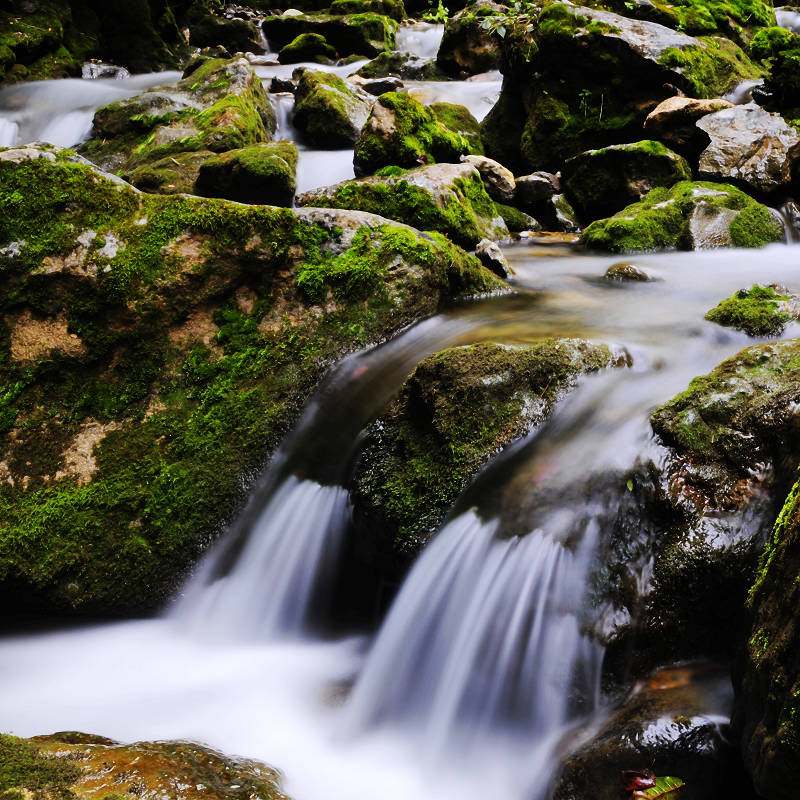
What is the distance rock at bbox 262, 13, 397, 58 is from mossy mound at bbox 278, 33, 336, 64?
0.82 metres

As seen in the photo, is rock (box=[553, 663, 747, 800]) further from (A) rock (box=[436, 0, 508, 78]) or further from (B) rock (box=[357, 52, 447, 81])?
(B) rock (box=[357, 52, 447, 81])

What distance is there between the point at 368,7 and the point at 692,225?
22.1 metres

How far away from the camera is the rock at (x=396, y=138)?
8.53m

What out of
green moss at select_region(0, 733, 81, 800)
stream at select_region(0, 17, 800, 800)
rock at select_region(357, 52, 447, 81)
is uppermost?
rock at select_region(357, 52, 447, 81)

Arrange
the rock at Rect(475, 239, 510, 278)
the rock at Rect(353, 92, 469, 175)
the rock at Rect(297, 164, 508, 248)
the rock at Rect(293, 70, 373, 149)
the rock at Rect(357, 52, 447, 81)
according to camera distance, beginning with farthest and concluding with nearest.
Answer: the rock at Rect(357, 52, 447, 81), the rock at Rect(293, 70, 373, 149), the rock at Rect(353, 92, 469, 175), the rock at Rect(475, 239, 510, 278), the rock at Rect(297, 164, 508, 248)

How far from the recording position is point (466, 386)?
3.68 m

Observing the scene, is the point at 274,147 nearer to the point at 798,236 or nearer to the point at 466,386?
the point at 466,386

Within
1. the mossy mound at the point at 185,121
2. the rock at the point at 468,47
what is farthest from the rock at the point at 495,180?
the rock at the point at 468,47

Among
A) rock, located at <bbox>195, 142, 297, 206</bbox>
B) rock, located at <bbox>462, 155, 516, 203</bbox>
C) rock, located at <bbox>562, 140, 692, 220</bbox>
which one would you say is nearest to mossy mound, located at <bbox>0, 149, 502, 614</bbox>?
rock, located at <bbox>195, 142, 297, 206</bbox>

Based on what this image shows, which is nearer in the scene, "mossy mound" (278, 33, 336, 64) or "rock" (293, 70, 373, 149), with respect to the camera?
"rock" (293, 70, 373, 149)

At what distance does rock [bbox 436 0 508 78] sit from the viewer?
716 inches

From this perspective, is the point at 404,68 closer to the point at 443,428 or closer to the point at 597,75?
the point at 597,75

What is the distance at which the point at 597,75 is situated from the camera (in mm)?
11555

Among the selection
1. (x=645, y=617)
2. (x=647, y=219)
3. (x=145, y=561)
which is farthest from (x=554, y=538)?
(x=647, y=219)
